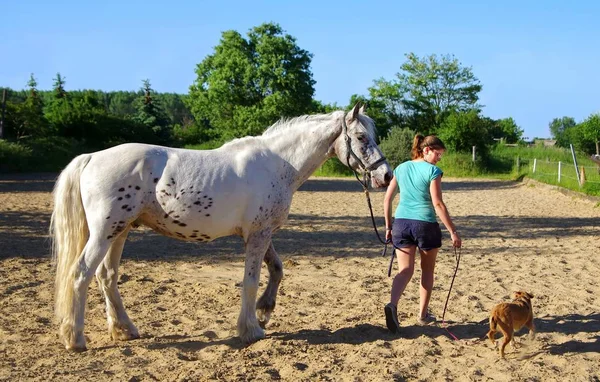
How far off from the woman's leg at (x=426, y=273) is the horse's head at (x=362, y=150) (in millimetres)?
771

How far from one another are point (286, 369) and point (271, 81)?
3337 centimetres

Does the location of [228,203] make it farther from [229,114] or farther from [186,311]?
[229,114]

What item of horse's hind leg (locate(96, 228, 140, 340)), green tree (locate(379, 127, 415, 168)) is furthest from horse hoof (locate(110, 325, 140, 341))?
green tree (locate(379, 127, 415, 168))

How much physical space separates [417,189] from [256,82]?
33.1m

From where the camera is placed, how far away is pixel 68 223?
4.74 metres

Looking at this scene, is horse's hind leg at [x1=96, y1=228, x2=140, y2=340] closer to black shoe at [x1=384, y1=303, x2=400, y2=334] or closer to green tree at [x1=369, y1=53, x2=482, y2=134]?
black shoe at [x1=384, y1=303, x2=400, y2=334]

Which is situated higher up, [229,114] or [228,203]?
[229,114]

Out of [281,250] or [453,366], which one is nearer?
[453,366]

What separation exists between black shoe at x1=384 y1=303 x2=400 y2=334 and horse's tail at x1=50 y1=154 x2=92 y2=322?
2.61 meters

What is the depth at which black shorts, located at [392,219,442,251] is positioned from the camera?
16.6ft

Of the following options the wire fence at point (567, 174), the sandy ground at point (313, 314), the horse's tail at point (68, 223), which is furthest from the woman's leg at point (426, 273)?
the wire fence at point (567, 174)

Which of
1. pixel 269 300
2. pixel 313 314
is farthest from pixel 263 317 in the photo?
pixel 313 314

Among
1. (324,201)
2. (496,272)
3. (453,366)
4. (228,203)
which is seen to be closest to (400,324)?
(453,366)

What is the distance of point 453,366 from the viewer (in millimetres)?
4312
